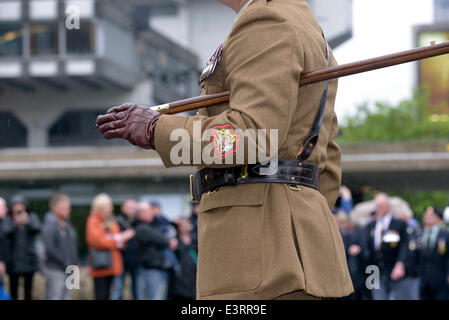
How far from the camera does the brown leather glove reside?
109 inches

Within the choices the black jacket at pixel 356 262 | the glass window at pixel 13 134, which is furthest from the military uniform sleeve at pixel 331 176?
the glass window at pixel 13 134

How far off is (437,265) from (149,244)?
13.7 ft

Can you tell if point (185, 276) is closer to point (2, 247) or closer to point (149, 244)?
point (149, 244)

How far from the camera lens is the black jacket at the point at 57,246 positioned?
10.7 metres

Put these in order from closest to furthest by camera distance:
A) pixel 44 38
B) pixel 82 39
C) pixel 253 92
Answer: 1. pixel 253 92
2. pixel 44 38
3. pixel 82 39

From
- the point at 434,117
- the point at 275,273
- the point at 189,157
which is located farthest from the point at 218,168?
the point at 434,117

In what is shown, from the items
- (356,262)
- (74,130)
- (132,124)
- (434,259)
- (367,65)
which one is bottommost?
(356,262)

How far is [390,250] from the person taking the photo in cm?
1216

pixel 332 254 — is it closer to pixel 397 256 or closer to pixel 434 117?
pixel 397 256

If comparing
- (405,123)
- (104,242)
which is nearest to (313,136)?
(104,242)
